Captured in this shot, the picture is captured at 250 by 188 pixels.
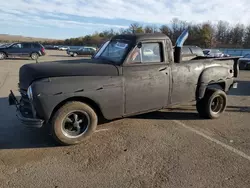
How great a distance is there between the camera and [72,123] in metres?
4.93

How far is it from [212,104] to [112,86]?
3.05 metres

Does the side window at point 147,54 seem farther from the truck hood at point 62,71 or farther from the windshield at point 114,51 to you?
the truck hood at point 62,71

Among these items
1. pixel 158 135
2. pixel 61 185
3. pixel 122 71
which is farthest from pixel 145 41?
pixel 61 185

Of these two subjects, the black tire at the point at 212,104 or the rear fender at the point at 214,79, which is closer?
the rear fender at the point at 214,79

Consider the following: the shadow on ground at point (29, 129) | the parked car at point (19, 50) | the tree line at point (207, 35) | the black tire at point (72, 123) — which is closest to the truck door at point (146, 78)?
the black tire at point (72, 123)

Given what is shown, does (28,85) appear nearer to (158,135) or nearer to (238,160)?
(158,135)

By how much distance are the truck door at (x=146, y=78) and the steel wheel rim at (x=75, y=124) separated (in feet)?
2.76

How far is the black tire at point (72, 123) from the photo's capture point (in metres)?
4.66

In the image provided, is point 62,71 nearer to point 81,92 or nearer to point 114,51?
point 81,92

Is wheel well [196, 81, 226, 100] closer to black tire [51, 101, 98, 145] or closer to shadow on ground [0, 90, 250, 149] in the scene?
shadow on ground [0, 90, 250, 149]

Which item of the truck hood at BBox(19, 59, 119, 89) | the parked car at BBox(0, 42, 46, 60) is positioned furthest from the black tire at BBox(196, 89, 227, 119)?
the parked car at BBox(0, 42, 46, 60)

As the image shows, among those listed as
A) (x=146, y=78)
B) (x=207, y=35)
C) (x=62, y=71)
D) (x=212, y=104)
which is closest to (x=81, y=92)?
(x=62, y=71)

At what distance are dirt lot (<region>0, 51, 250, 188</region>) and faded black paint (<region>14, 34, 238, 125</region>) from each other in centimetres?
57

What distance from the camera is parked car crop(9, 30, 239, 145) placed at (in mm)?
4582
